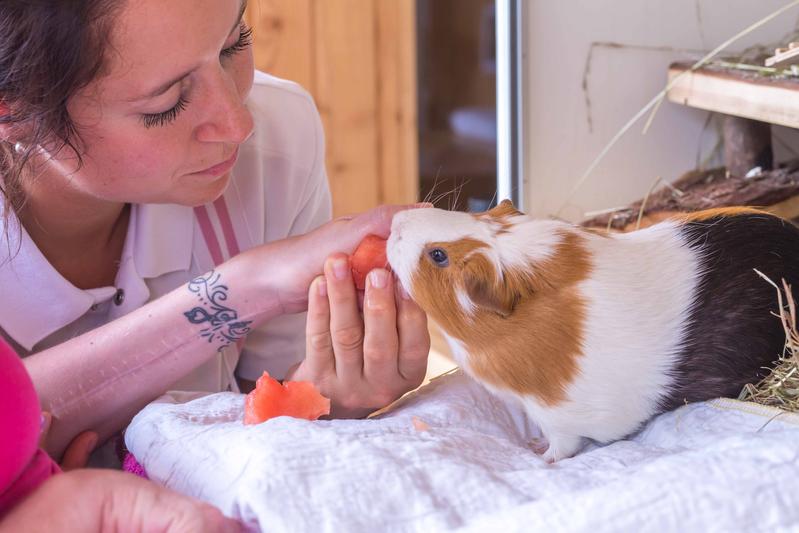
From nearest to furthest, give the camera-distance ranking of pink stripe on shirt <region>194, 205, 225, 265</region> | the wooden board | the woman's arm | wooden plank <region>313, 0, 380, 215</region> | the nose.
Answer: the nose < the woman's arm < pink stripe on shirt <region>194, 205, 225, 265</region> < the wooden board < wooden plank <region>313, 0, 380, 215</region>

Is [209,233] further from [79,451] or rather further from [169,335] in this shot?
[79,451]

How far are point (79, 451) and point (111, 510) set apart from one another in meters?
0.33

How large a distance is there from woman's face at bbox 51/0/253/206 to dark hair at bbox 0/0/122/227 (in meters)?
0.01

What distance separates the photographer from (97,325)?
119cm

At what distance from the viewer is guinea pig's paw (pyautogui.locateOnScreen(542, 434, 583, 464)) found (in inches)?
38.2

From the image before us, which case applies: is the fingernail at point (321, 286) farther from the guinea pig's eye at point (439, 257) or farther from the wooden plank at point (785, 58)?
the wooden plank at point (785, 58)

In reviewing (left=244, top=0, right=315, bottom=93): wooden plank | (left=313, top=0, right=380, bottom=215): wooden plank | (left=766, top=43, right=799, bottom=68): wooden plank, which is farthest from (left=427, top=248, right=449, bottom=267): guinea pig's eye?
(left=313, top=0, right=380, bottom=215): wooden plank

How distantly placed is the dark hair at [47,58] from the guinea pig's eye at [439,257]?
40 centimetres

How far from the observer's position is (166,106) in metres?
0.92

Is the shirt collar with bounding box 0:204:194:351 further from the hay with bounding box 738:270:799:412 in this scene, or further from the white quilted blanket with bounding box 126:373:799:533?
the hay with bounding box 738:270:799:412

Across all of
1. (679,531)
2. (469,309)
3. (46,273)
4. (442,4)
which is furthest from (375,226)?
(442,4)

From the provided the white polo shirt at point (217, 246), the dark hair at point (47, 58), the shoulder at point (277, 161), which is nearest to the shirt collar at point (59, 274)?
the white polo shirt at point (217, 246)

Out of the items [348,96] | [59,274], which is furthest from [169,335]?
[348,96]

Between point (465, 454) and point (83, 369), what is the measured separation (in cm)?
49
